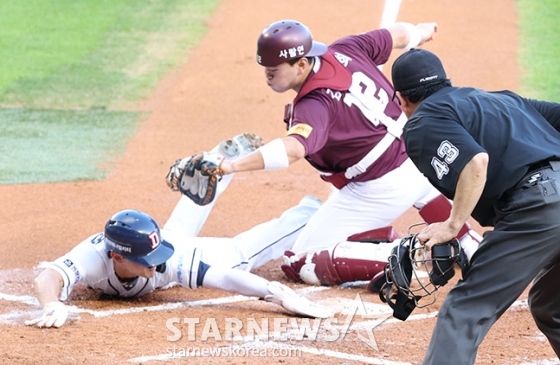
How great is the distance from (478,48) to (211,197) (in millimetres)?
7900

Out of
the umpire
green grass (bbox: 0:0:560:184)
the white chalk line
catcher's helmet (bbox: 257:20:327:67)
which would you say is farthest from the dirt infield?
catcher's helmet (bbox: 257:20:327:67)

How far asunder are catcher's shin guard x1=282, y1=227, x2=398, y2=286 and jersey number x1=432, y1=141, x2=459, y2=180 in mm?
2153

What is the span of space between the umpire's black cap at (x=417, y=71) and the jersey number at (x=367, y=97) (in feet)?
5.72

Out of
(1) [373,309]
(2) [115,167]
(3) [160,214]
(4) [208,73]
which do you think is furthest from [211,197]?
(4) [208,73]

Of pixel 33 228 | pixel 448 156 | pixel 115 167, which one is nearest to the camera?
pixel 448 156

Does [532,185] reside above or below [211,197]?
above

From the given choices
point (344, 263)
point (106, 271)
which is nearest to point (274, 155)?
point (344, 263)

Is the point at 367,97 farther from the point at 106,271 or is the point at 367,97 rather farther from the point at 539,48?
the point at 539,48

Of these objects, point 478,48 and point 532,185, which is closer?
point 532,185

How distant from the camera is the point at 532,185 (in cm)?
404

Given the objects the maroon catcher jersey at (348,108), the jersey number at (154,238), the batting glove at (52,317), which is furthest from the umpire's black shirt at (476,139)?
the batting glove at (52,317)

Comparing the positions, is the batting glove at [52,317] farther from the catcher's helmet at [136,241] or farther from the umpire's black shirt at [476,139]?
the umpire's black shirt at [476,139]

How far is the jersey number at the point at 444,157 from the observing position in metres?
3.94

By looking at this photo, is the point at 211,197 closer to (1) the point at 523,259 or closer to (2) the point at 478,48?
(1) the point at 523,259
